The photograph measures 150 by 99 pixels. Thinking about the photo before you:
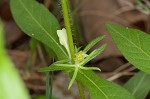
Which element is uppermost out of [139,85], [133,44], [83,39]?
[133,44]

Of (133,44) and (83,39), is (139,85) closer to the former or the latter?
(133,44)

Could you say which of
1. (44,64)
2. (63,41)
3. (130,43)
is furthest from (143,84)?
(44,64)

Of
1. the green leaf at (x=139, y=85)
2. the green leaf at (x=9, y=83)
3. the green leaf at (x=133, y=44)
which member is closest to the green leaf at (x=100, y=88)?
the green leaf at (x=133, y=44)

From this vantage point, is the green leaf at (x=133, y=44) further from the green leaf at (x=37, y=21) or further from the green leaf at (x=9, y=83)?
the green leaf at (x=9, y=83)

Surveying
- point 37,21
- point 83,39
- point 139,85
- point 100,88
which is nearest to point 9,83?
point 100,88

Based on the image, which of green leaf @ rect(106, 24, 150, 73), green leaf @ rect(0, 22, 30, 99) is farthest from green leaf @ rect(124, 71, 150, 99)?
green leaf @ rect(0, 22, 30, 99)

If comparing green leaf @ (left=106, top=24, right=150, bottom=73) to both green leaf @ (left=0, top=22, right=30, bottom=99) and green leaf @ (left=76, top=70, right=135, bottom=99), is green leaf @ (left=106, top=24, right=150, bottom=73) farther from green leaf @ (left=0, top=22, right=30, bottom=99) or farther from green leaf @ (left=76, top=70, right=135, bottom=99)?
green leaf @ (left=0, top=22, right=30, bottom=99)
